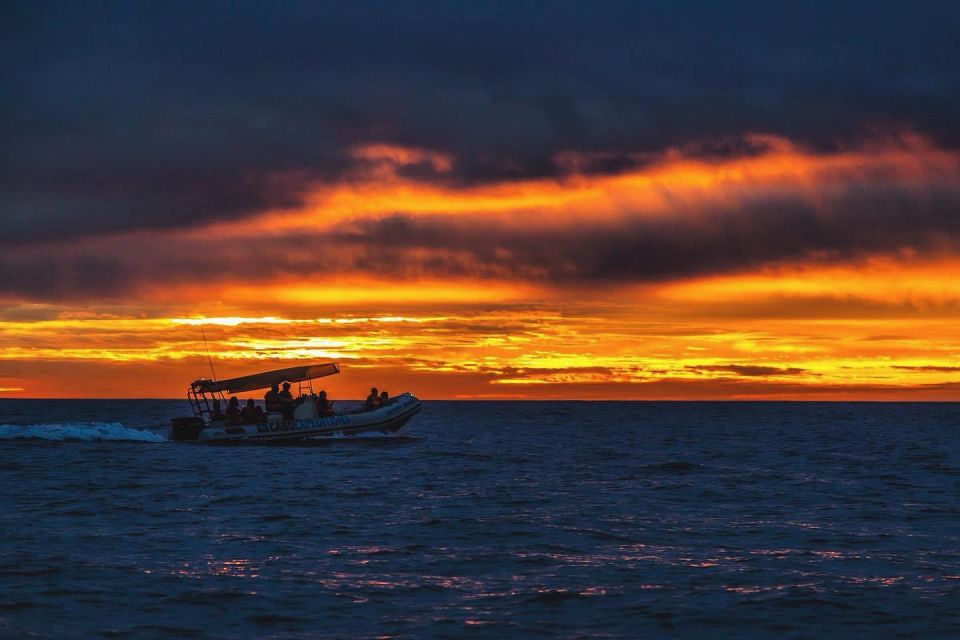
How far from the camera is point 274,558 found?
17875mm

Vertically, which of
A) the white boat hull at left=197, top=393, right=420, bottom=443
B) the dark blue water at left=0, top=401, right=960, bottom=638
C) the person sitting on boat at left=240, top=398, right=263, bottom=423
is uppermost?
the person sitting on boat at left=240, top=398, right=263, bottom=423

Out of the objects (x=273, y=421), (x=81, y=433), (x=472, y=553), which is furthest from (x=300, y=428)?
(x=472, y=553)

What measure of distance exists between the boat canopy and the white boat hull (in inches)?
87.7

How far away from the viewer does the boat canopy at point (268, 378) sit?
148ft

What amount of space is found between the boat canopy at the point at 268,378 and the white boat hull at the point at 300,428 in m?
2.23

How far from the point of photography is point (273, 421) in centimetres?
4684

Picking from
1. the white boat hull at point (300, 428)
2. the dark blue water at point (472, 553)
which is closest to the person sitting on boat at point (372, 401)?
the white boat hull at point (300, 428)

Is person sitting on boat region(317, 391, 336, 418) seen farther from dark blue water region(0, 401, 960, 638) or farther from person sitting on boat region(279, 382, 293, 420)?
dark blue water region(0, 401, 960, 638)

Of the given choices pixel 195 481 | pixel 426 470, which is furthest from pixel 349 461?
pixel 195 481

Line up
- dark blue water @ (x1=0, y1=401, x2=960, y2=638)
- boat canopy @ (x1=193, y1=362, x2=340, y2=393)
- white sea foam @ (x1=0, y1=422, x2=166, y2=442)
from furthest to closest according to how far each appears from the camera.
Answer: white sea foam @ (x1=0, y1=422, x2=166, y2=442)
boat canopy @ (x1=193, y1=362, x2=340, y2=393)
dark blue water @ (x1=0, y1=401, x2=960, y2=638)

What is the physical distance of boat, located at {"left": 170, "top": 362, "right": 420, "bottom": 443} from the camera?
45219 millimetres

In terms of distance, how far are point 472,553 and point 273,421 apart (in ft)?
97.4

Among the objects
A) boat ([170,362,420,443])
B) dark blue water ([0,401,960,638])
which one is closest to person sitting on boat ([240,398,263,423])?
boat ([170,362,420,443])

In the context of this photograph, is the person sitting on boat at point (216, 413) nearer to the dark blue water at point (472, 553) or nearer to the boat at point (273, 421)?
the boat at point (273, 421)
